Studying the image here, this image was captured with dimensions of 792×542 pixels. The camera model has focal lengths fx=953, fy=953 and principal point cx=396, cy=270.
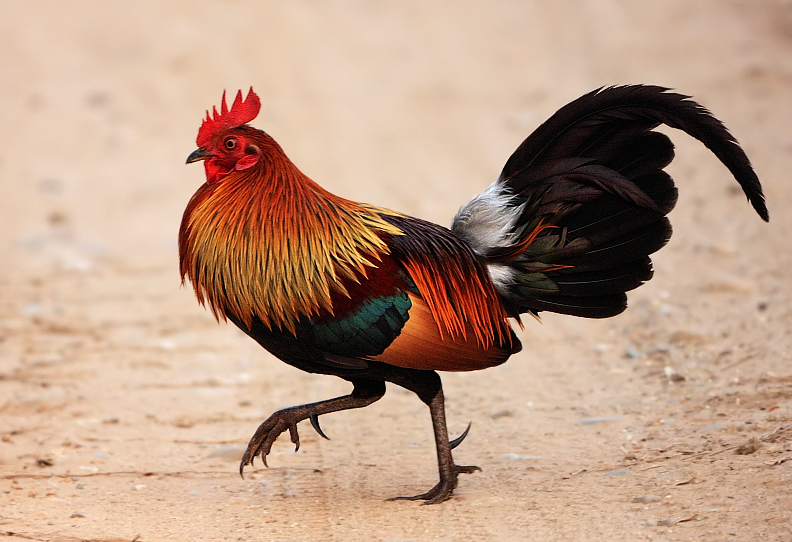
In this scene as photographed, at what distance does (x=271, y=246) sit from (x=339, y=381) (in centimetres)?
260

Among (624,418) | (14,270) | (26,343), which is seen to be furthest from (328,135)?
(624,418)

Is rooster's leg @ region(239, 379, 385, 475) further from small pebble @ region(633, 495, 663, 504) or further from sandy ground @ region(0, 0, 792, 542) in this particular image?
small pebble @ region(633, 495, 663, 504)

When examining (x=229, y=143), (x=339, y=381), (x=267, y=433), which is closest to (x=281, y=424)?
(x=267, y=433)

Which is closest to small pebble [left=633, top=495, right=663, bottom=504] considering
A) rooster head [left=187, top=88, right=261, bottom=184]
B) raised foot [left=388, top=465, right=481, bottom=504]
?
raised foot [left=388, top=465, right=481, bottom=504]

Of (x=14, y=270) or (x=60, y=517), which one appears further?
(x=14, y=270)

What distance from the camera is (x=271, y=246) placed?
4223 millimetres

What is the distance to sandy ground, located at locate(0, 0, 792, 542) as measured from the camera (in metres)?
4.41

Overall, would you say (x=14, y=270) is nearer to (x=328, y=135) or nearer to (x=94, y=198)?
(x=94, y=198)

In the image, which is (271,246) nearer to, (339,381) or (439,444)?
(439,444)

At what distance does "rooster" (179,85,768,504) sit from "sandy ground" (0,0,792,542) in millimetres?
671

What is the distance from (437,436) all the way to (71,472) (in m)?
2.00

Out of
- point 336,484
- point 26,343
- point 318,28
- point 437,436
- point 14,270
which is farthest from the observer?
point 318,28

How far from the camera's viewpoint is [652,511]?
4.11 meters

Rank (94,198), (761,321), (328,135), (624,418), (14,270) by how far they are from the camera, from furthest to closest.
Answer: (328,135) → (94,198) → (14,270) → (761,321) → (624,418)
